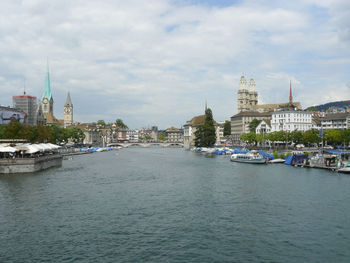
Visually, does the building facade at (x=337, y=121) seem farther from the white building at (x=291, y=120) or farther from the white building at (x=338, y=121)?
the white building at (x=291, y=120)

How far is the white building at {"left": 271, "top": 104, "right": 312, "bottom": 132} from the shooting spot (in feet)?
472

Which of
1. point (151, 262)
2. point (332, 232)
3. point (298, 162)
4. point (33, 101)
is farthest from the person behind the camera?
point (33, 101)

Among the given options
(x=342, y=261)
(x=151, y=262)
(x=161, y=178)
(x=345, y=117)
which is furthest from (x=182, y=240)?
(x=345, y=117)

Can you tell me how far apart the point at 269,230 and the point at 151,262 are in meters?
9.31

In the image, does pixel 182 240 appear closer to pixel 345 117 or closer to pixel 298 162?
pixel 298 162

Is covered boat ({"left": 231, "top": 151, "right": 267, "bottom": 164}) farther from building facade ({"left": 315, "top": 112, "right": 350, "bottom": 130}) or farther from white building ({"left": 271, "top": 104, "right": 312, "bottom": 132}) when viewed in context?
building facade ({"left": 315, "top": 112, "right": 350, "bottom": 130})

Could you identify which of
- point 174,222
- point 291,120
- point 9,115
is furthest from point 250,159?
point 9,115

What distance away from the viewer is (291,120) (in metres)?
144

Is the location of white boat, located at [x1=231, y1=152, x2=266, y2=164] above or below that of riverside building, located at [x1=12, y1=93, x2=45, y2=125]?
below

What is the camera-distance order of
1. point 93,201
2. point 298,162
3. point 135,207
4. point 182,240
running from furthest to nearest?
point 298,162
point 93,201
point 135,207
point 182,240

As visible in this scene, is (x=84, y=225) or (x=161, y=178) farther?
(x=161, y=178)

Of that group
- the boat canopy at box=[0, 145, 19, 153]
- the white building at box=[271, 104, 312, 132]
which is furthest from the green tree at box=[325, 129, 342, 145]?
the boat canopy at box=[0, 145, 19, 153]

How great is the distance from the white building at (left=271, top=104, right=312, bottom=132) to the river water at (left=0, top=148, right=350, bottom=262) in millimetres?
102880

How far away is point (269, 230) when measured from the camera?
81.4 feet
